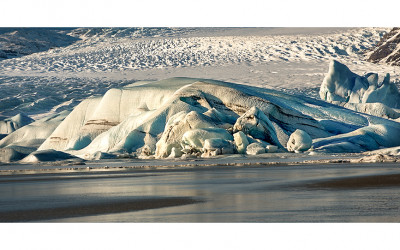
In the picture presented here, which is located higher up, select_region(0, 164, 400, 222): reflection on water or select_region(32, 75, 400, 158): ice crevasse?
select_region(0, 164, 400, 222): reflection on water

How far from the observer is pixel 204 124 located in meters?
32.8

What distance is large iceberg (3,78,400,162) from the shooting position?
32156 millimetres

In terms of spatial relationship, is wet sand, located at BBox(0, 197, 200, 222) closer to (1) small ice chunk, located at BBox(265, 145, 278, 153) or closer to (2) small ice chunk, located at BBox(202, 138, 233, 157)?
(2) small ice chunk, located at BBox(202, 138, 233, 157)

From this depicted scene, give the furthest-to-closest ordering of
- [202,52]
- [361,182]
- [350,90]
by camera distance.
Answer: [202,52], [350,90], [361,182]

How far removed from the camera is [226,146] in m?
31.3

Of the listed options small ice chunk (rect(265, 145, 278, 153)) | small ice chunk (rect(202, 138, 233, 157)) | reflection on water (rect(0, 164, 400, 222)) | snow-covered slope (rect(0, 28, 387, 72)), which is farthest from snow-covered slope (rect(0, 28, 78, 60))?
reflection on water (rect(0, 164, 400, 222))

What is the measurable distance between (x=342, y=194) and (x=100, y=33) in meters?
89.3

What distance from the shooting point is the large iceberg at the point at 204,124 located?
32156 millimetres

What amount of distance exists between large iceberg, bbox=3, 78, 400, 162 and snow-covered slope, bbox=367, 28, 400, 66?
3845cm

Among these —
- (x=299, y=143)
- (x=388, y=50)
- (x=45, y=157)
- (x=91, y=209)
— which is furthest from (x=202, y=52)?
(x=91, y=209)

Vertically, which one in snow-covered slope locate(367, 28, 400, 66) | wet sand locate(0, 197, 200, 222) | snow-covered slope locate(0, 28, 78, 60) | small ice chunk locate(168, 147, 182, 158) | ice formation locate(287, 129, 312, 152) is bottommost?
snow-covered slope locate(0, 28, 78, 60)

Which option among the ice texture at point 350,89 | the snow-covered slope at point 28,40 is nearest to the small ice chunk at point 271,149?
the ice texture at point 350,89

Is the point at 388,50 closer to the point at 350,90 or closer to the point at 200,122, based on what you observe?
the point at 350,90

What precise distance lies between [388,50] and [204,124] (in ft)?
179
